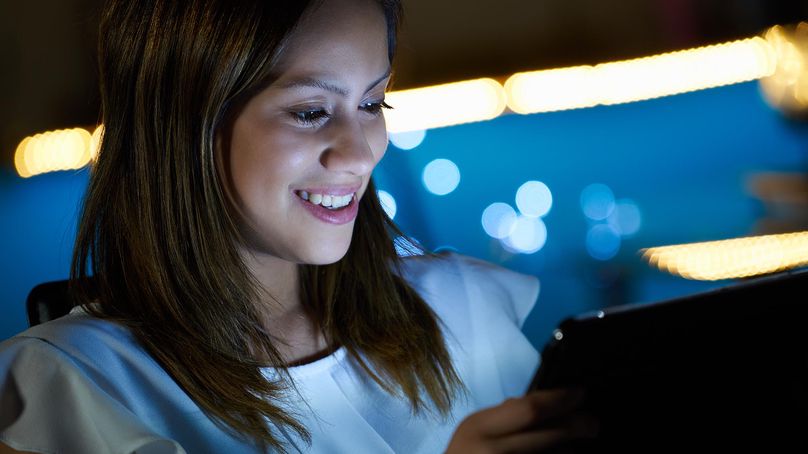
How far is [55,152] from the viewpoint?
215 cm

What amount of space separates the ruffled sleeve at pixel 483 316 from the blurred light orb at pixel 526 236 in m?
1.24

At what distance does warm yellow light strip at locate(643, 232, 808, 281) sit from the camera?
7.77 feet

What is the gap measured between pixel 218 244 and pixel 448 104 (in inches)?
58.5

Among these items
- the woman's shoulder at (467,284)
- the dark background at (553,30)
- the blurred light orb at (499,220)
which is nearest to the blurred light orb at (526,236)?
the blurred light orb at (499,220)

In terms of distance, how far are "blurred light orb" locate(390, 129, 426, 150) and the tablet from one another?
1759mm

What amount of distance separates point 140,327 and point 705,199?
211cm

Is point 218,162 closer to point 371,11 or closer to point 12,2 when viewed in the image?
point 371,11

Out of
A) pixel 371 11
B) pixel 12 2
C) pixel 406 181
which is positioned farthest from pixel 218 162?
pixel 12 2

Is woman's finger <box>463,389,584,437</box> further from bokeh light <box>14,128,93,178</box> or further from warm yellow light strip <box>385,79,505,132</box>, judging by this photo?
warm yellow light strip <box>385,79,505,132</box>

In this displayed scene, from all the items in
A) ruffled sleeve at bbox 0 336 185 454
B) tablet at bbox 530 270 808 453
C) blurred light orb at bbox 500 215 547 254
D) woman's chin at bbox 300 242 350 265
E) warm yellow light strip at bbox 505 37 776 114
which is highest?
warm yellow light strip at bbox 505 37 776 114

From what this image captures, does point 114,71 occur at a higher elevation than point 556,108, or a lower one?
lower

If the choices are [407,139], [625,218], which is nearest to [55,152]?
[407,139]

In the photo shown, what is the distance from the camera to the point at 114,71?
1045 mm

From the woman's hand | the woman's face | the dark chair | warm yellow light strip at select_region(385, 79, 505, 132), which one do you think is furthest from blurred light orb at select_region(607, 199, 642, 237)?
the woman's hand
